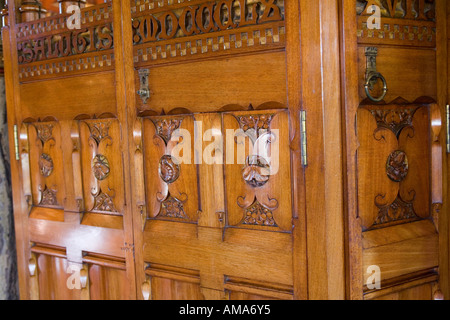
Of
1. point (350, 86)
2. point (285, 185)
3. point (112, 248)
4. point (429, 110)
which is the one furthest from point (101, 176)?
point (429, 110)

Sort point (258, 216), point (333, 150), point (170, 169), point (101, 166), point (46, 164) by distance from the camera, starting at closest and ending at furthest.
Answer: point (333, 150) → point (258, 216) → point (170, 169) → point (101, 166) → point (46, 164)

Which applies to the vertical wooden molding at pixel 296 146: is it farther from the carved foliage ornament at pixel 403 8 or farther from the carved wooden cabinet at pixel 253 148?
the carved foliage ornament at pixel 403 8

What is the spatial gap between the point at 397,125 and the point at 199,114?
48 centimetres

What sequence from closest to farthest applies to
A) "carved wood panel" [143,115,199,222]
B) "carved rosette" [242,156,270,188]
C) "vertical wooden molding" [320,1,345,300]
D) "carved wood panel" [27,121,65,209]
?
"vertical wooden molding" [320,1,345,300]
"carved rosette" [242,156,270,188]
"carved wood panel" [143,115,199,222]
"carved wood panel" [27,121,65,209]

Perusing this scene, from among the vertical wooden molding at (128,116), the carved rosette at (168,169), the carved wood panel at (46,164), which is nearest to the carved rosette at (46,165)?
the carved wood panel at (46,164)

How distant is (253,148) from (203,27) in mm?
322

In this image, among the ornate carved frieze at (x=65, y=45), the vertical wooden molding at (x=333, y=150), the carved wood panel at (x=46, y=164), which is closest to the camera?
the vertical wooden molding at (x=333, y=150)

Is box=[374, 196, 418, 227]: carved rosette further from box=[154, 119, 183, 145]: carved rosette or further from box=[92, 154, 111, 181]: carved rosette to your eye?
box=[92, 154, 111, 181]: carved rosette

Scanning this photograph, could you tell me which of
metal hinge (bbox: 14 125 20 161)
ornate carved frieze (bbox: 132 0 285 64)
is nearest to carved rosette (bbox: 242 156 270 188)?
ornate carved frieze (bbox: 132 0 285 64)

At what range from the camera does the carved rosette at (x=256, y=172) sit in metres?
1.06

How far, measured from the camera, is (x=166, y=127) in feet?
3.94

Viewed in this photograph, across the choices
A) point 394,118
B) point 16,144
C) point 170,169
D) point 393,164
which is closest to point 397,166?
point 393,164

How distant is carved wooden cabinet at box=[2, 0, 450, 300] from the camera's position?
99 cm

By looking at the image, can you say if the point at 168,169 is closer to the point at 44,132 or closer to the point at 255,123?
the point at 255,123
